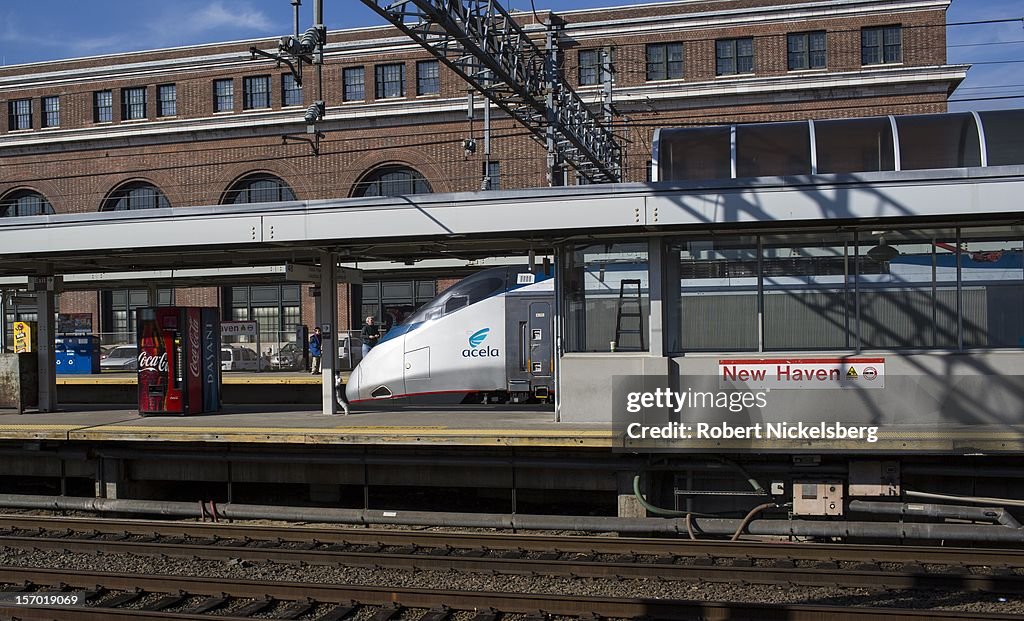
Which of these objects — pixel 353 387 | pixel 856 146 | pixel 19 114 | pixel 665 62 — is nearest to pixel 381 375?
pixel 353 387

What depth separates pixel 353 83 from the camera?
131ft

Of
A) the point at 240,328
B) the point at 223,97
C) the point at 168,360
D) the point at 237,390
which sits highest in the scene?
the point at 223,97

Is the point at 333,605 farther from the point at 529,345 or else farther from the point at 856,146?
the point at 529,345

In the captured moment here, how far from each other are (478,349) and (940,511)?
8.30m

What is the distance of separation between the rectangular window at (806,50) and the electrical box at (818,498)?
29.2m

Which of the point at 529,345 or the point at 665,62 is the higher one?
the point at 665,62

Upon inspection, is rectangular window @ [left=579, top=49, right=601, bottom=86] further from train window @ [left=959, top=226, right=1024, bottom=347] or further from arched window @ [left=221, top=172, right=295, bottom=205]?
train window @ [left=959, top=226, right=1024, bottom=347]

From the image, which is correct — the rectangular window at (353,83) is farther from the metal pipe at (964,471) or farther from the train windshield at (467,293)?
the metal pipe at (964,471)

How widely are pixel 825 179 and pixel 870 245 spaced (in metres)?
0.98

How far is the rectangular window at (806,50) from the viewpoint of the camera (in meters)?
35.8

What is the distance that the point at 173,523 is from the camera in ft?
36.2

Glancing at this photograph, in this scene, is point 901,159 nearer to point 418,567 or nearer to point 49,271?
point 418,567

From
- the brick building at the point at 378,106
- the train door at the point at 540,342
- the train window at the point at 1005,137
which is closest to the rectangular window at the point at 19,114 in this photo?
the brick building at the point at 378,106

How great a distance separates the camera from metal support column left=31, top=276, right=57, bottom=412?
A: 48.6ft
